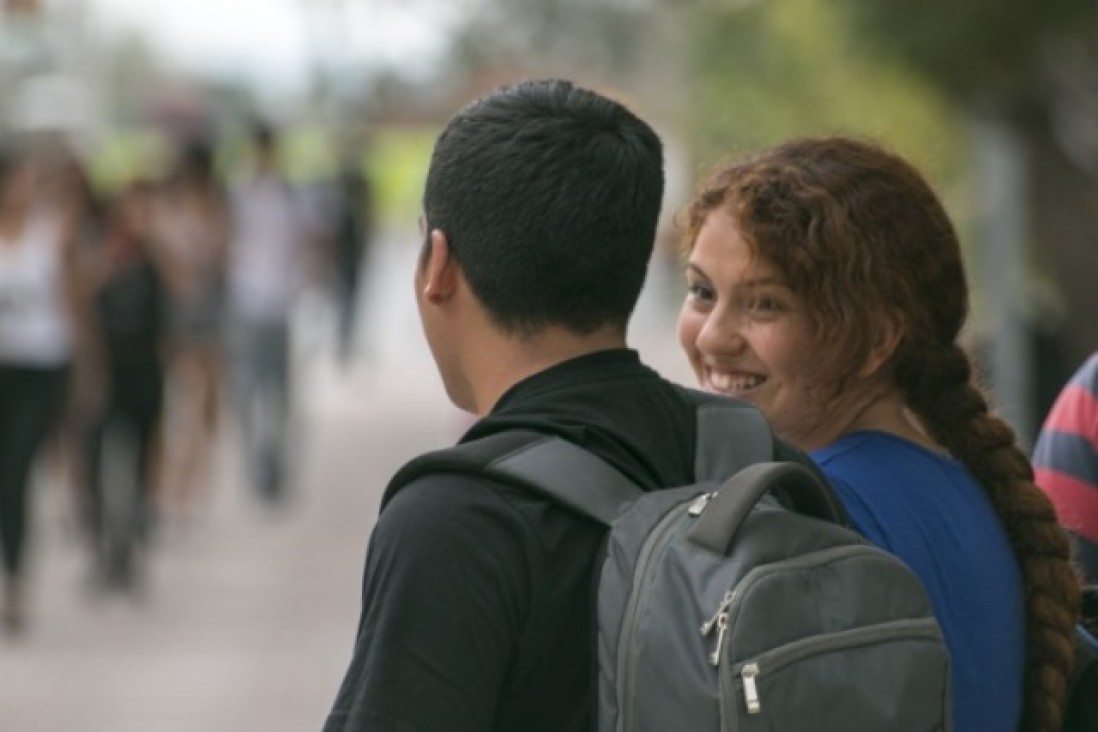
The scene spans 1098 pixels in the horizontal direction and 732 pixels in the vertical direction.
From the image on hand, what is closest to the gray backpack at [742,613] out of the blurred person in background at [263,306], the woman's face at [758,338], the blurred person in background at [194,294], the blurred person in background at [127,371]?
the woman's face at [758,338]

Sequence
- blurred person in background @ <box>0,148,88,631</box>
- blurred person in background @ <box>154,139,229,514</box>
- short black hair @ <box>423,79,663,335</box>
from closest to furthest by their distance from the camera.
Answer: short black hair @ <box>423,79,663,335</box>
blurred person in background @ <box>0,148,88,631</box>
blurred person in background @ <box>154,139,229,514</box>

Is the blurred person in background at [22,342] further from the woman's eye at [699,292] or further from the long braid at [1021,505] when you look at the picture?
the long braid at [1021,505]

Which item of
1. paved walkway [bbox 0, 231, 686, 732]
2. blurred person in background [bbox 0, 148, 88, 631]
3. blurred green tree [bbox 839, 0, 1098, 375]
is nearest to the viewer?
paved walkway [bbox 0, 231, 686, 732]

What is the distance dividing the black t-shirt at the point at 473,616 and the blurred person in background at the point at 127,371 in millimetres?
9044

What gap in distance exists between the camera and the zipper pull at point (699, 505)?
245 cm

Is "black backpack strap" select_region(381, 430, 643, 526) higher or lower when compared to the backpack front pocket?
higher

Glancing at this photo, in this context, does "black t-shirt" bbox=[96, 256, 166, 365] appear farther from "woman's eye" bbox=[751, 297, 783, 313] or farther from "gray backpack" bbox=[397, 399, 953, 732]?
"gray backpack" bbox=[397, 399, 953, 732]

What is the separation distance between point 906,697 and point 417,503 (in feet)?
1.59

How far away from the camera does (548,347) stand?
8.57 feet

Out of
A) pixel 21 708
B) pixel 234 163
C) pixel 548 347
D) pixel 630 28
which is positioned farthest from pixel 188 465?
pixel 630 28

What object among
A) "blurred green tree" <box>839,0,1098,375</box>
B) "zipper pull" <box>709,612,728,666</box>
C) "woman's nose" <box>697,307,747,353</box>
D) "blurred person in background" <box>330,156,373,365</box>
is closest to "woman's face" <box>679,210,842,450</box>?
"woman's nose" <box>697,307,747,353</box>

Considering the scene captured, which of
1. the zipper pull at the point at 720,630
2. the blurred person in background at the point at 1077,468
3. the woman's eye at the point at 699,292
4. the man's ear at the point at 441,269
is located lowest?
the blurred person in background at the point at 1077,468

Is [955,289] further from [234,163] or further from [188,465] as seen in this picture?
[234,163]

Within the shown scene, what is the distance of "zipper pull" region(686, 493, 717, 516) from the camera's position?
2449mm
